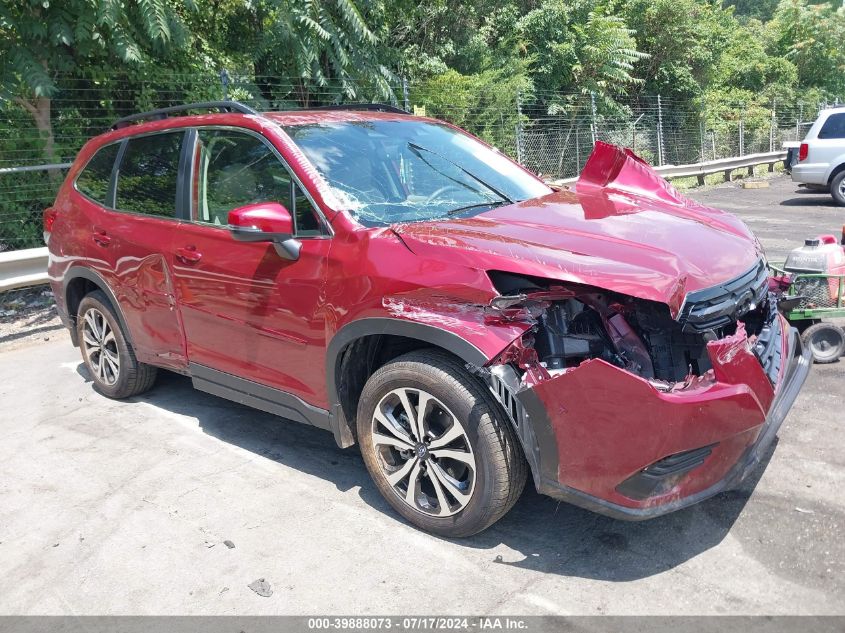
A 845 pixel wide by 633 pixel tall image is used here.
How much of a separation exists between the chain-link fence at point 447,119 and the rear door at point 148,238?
3.87m

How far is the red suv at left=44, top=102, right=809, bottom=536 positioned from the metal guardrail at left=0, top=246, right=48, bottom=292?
3.13 metres

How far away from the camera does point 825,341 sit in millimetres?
4938

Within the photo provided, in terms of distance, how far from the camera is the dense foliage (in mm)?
8008

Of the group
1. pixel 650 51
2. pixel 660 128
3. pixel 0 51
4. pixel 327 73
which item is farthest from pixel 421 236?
pixel 650 51

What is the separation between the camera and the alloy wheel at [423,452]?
3035 millimetres

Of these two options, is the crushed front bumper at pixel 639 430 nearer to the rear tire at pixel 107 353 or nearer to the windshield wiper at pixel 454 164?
the windshield wiper at pixel 454 164

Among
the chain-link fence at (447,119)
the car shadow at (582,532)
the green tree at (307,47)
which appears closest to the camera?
the car shadow at (582,532)

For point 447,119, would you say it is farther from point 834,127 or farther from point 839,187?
point 839,187

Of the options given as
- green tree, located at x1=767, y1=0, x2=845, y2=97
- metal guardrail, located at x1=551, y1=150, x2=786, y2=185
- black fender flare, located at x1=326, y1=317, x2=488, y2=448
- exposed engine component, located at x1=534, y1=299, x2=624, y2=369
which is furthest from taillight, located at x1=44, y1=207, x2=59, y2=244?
green tree, located at x1=767, y1=0, x2=845, y2=97

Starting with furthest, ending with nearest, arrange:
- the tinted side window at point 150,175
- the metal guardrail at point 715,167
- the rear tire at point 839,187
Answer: the metal guardrail at point 715,167 → the rear tire at point 839,187 → the tinted side window at point 150,175

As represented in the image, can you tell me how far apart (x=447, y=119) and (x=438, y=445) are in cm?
1211

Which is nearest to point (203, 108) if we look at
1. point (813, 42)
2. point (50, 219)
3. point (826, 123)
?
point (50, 219)

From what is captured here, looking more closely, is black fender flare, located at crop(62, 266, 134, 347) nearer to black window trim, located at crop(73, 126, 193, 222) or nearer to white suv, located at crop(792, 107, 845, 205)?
black window trim, located at crop(73, 126, 193, 222)

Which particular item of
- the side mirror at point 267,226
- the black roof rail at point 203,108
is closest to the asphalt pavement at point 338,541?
the side mirror at point 267,226
